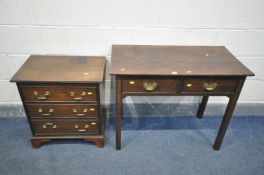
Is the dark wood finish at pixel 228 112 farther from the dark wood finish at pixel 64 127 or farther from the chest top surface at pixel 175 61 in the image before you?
the dark wood finish at pixel 64 127

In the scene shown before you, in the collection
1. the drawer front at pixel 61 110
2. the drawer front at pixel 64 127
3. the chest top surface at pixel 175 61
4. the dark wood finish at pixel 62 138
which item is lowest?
the dark wood finish at pixel 62 138

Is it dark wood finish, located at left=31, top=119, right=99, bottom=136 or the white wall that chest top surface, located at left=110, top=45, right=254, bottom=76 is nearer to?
the white wall

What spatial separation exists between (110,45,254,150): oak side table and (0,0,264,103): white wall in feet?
0.86

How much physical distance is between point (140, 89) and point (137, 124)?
29.5 inches

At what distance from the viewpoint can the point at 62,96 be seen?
153cm

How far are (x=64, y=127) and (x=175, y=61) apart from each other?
981 mm

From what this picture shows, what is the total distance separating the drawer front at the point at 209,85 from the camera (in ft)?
4.61

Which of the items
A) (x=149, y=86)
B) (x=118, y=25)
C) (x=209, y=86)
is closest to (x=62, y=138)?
(x=149, y=86)

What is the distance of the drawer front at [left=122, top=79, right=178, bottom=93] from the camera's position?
1.39 metres

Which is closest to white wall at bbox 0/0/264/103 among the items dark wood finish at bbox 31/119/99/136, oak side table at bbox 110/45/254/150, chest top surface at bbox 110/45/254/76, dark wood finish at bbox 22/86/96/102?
chest top surface at bbox 110/45/254/76

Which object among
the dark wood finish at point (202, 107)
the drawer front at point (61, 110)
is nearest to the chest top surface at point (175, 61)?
the drawer front at point (61, 110)

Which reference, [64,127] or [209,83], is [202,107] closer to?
[209,83]

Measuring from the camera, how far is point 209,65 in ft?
4.78

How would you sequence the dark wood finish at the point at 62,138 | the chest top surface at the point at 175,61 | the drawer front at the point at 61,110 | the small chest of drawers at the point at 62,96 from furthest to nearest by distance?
the dark wood finish at the point at 62,138, the drawer front at the point at 61,110, the small chest of drawers at the point at 62,96, the chest top surface at the point at 175,61
